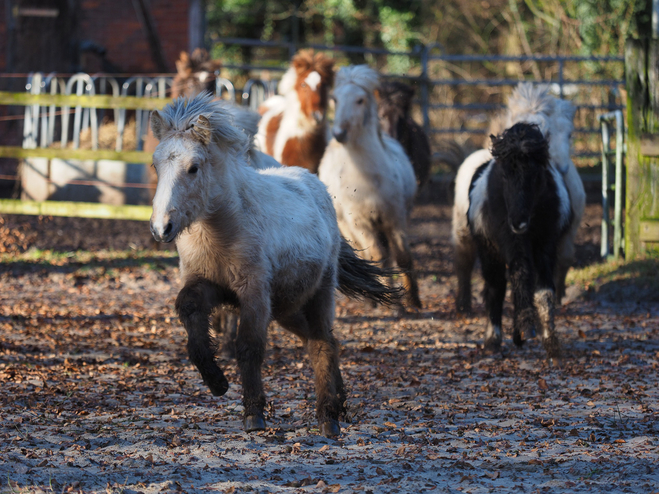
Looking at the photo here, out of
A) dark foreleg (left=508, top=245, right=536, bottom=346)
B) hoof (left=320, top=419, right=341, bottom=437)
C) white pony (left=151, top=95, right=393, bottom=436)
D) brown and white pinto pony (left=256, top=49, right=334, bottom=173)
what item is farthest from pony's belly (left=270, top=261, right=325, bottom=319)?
brown and white pinto pony (left=256, top=49, right=334, bottom=173)

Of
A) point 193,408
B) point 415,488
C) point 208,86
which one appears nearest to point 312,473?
point 415,488

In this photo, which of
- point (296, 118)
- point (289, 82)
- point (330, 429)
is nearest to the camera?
point (330, 429)

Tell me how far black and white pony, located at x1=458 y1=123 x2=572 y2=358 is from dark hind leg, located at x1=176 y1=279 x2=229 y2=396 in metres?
2.68

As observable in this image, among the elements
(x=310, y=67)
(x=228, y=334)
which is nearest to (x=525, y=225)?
(x=228, y=334)

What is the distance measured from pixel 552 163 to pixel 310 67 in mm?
3228

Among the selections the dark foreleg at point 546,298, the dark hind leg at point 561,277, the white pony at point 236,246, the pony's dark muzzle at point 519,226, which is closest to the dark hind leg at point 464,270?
the dark hind leg at point 561,277

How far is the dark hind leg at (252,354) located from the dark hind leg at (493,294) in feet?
9.35

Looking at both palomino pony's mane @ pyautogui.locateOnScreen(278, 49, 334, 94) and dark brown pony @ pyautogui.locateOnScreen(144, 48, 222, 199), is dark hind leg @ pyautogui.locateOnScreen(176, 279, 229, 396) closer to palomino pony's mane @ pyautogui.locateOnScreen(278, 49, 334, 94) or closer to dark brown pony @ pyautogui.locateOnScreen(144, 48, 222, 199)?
dark brown pony @ pyautogui.locateOnScreen(144, 48, 222, 199)

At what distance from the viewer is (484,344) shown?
21.2ft

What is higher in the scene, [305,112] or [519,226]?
[305,112]

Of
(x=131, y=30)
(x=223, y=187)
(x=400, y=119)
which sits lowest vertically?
(x=223, y=187)

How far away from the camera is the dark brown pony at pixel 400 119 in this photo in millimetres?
10219

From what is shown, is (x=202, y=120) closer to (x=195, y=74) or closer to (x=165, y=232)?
(x=165, y=232)

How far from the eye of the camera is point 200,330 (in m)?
3.91
